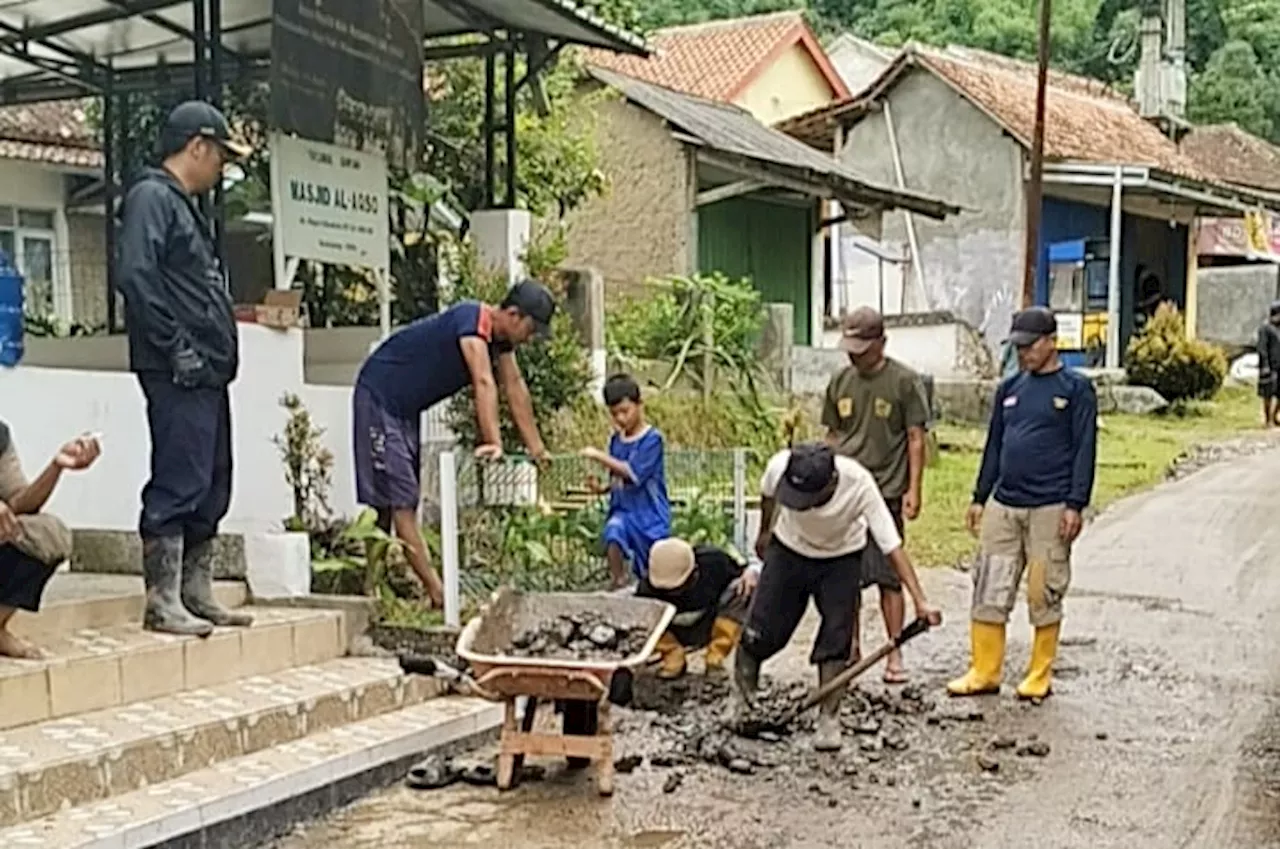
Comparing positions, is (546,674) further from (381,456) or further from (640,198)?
(640,198)

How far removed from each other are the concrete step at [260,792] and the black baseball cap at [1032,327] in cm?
313

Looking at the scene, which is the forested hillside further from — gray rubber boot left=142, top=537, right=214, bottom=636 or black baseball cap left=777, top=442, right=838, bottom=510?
gray rubber boot left=142, top=537, right=214, bottom=636

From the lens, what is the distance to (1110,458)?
17.1 metres

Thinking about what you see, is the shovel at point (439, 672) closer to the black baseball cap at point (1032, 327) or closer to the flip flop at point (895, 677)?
the flip flop at point (895, 677)

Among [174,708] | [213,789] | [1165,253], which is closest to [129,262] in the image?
[174,708]

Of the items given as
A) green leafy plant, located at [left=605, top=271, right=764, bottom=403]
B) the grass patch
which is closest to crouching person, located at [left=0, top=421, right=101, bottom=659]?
the grass patch

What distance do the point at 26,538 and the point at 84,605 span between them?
901 mm

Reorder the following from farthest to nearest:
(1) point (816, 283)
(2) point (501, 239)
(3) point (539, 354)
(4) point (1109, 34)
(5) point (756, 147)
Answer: (4) point (1109, 34) → (1) point (816, 283) → (5) point (756, 147) → (2) point (501, 239) → (3) point (539, 354)

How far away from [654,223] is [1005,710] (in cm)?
1173

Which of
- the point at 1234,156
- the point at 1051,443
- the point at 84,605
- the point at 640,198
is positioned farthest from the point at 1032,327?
the point at 1234,156

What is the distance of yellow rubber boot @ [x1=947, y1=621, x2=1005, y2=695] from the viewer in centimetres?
755

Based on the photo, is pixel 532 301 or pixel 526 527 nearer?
pixel 532 301

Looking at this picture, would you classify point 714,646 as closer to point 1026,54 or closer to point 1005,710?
point 1005,710

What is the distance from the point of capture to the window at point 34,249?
1112 centimetres
